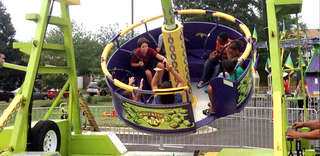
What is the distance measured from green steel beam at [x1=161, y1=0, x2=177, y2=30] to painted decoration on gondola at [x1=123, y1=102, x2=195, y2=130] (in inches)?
49.4

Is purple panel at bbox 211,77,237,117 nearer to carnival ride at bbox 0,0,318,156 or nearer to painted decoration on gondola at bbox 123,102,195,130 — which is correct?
carnival ride at bbox 0,0,318,156

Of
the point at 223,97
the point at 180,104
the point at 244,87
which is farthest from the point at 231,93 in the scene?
the point at 180,104

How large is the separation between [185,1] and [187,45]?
75.0 feet

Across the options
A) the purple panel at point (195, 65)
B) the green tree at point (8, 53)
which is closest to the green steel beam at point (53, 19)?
the purple panel at point (195, 65)

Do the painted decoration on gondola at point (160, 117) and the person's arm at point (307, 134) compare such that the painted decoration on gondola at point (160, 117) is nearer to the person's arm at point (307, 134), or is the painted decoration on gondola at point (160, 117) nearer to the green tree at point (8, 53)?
the person's arm at point (307, 134)

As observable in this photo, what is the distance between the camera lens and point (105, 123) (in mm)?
10930

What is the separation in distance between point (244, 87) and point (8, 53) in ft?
116

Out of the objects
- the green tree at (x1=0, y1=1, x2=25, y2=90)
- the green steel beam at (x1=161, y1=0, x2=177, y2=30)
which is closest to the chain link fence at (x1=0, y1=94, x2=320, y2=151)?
the green steel beam at (x1=161, y1=0, x2=177, y2=30)

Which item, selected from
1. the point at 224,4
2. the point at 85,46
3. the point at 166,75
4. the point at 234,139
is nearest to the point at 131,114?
the point at 166,75

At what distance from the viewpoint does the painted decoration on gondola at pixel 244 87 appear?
467cm

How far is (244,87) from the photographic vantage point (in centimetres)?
479

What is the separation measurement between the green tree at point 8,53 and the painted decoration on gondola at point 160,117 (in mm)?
33803

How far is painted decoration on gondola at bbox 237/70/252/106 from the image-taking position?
4672 mm

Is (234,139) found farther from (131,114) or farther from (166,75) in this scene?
(131,114)
